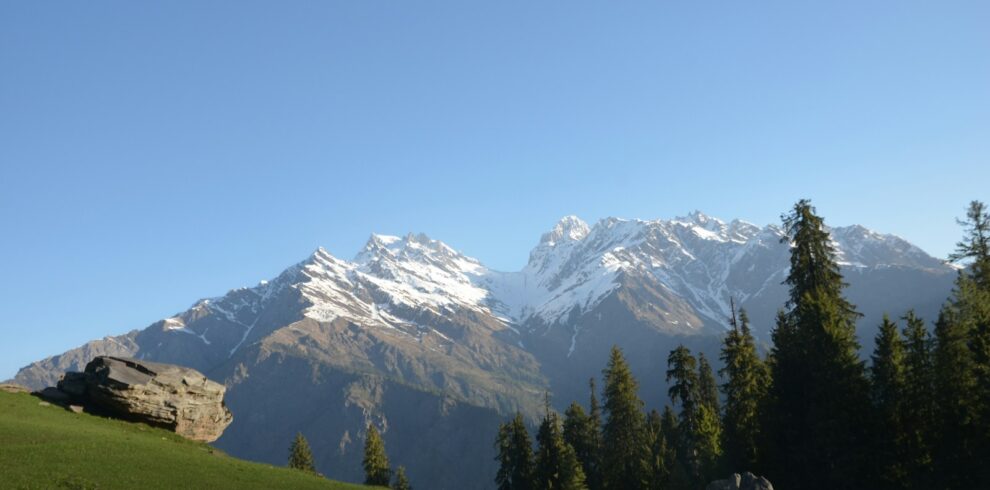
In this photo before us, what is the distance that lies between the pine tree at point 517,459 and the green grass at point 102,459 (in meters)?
36.1

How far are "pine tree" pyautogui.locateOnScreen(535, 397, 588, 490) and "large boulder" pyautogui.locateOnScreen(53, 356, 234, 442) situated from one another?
36.2 metres

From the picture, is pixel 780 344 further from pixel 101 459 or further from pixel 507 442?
pixel 101 459

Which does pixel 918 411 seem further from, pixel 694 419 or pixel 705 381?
pixel 705 381

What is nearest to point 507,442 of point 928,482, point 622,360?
point 622,360

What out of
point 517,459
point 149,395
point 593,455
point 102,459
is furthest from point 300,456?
point 102,459

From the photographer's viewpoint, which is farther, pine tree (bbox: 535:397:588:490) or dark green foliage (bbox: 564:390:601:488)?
dark green foliage (bbox: 564:390:601:488)

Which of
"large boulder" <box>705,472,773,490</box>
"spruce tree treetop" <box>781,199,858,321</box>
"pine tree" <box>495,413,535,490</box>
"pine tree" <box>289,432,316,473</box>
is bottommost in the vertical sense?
"pine tree" <box>289,432,316,473</box>

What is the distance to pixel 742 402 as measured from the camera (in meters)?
64.3

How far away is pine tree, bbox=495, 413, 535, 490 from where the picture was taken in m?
85.6

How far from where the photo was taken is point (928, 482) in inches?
1783

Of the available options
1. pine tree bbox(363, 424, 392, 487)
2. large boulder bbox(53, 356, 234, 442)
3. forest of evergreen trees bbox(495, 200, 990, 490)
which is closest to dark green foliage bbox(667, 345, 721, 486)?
forest of evergreen trees bbox(495, 200, 990, 490)

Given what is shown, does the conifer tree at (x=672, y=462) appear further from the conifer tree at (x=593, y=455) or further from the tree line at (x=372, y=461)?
the tree line at (x=372, y=461)

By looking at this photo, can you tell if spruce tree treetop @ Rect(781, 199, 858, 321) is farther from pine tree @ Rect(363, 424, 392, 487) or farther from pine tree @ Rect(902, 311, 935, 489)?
pine tree @ Rect(363, 424, 392, 487)

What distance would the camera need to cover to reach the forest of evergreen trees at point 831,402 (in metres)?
45.7
